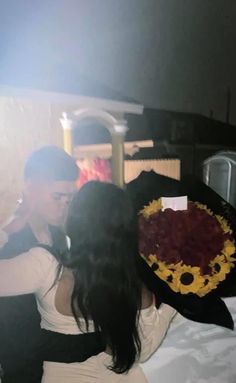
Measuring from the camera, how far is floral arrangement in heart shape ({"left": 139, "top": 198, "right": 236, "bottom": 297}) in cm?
116

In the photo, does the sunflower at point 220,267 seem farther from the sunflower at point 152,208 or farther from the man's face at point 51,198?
the man's face at point 51,198

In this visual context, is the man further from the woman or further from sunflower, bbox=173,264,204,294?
sunflower, bbox=173,264,204,294

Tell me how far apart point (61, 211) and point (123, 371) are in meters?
0.43

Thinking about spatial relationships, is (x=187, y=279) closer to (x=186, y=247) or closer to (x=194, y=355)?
(x=186, y=247)

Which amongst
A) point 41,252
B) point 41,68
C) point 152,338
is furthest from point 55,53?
point 152,338

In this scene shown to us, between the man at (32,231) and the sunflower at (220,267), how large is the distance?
40 centimetres

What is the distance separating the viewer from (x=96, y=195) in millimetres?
1038

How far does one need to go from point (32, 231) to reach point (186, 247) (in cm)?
40

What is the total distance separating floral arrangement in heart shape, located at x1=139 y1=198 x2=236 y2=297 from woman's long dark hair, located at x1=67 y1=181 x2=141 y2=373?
11 centimetres

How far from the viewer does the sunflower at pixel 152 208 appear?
Answer: 1.17 m

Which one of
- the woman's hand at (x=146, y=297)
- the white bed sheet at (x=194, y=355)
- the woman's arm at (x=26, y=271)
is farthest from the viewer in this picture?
the white bed sheet at (x=194, y=355)

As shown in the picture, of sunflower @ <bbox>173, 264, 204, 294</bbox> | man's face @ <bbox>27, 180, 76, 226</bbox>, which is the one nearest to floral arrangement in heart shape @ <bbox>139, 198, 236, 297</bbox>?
sunflower @ <bbox>173, 264, 204, 294</bbox>

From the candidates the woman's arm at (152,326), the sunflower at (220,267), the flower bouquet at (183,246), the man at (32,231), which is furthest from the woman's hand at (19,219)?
the sunflower at (220,267)

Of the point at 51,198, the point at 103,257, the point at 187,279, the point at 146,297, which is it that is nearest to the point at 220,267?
the point at 187,279
